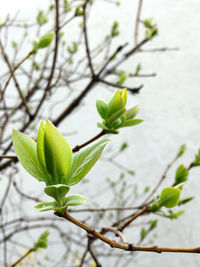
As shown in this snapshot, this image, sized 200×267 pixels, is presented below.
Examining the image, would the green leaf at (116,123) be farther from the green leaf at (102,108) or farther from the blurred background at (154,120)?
the blurred background at (154,120)

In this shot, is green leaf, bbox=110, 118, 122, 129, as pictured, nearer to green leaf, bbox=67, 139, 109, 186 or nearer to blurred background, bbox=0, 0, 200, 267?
green leaf, bbox=67, 139, 109, 186

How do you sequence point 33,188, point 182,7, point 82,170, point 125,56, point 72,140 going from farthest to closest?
1. point 182,7
2. point 72,140
3. point 33,188
4. point 125,56
5. point 82,170

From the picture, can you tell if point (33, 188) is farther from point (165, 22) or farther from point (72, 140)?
point (165, 22)

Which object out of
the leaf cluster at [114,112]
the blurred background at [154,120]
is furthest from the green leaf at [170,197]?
the blurred background at [154,120]

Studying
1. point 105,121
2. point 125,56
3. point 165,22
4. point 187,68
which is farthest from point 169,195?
point 165,22

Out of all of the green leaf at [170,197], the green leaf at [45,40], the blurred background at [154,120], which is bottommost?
the green leaf at [170,197]

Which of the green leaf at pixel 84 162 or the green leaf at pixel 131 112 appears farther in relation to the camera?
the green leaf at pixel 131 112

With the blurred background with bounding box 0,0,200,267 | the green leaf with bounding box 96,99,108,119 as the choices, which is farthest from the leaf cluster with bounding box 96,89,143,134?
the blurred background with bounding box 0,0,200,267

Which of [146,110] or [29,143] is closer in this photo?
[29,143]
